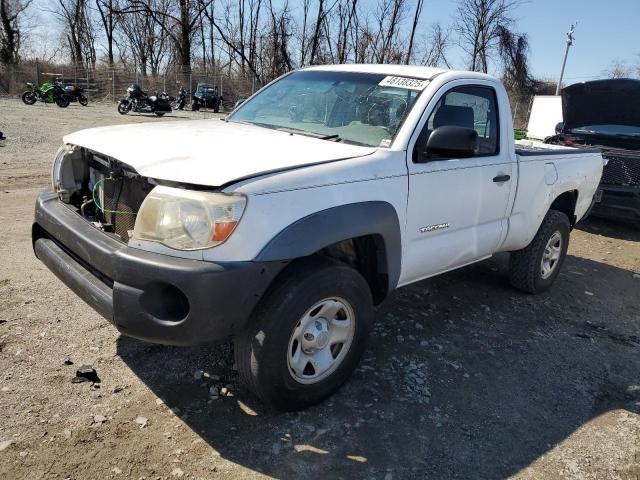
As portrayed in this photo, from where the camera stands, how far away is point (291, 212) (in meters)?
2.50

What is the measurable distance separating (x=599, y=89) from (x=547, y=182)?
4.61 m

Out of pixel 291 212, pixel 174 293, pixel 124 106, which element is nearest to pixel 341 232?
pixel 291 212

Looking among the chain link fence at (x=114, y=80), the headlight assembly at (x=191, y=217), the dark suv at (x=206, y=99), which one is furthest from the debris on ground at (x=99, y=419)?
the chain link fence at (x=114, y=80)

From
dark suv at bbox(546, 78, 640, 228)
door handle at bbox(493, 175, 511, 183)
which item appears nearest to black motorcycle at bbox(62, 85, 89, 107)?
dark suv at bbox(546, 78, 640, 228)

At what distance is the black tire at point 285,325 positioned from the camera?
2.55 m

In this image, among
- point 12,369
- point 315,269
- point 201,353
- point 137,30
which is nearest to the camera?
point 315,269

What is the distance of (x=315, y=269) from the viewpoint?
2.68 metres

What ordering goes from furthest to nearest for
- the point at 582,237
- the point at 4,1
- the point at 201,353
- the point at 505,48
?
the point at 4,1
the point at 505,48
the point at 582,237
the point at 201,353

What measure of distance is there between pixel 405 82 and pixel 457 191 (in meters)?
0.82

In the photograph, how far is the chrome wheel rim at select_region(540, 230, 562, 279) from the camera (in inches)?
195

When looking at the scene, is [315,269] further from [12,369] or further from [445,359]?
[12,369]

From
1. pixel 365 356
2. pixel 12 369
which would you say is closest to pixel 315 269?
pixel 365 356

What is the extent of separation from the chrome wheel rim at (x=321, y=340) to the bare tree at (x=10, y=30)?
43.8 m

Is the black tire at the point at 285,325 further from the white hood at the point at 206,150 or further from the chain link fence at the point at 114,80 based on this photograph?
the chain link fence at the point at 114,80
